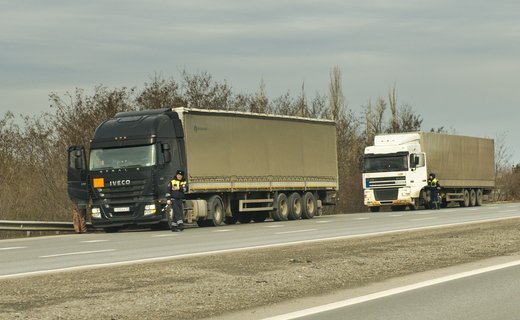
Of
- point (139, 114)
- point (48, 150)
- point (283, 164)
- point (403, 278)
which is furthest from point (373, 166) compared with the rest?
point (403, 278)

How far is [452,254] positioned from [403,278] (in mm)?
4535

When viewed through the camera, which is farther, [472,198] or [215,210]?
[472,198]

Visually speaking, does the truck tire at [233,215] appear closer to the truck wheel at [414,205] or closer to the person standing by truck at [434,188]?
the truck wheel at [414,205]

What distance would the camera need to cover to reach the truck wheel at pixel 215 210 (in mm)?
33156

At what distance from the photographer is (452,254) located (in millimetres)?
18781

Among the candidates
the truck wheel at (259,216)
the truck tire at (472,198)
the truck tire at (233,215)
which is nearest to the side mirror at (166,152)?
the truck tire at (233,215)

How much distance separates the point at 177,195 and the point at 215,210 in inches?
151

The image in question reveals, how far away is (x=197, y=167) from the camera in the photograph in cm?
3234

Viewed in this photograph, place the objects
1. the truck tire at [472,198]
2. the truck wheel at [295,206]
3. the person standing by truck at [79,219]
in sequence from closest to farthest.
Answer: the person standing by truck at [79,219], the truck wheel at [295,206], the truck tire at [472,198]

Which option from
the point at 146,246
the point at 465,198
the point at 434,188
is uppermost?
the point at 434,188

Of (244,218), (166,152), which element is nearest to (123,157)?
(166,152)

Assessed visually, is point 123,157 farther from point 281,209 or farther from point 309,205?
point 309,205

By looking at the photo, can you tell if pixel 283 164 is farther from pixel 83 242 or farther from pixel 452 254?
pixel 452 254

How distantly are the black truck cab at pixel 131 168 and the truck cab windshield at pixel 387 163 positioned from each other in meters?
18.7
